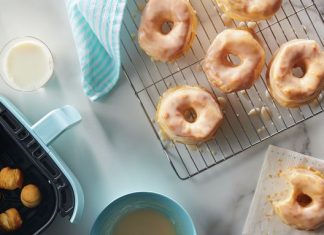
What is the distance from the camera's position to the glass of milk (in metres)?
1.68

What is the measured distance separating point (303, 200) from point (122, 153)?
554 mm

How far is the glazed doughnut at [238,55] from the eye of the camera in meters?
1.62

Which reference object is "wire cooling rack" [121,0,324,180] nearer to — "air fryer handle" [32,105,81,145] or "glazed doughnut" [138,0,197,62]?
"glazed doughnut" [138,0,197,62]

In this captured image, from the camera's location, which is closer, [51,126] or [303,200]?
[51,126]

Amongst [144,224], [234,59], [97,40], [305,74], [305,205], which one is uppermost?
[97,40]

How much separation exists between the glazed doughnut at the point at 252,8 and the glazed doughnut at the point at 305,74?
109mm

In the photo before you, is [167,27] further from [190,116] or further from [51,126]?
[51,126]

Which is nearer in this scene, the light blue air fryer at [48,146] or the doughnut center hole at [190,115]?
the light blue air fryer at [48,146]

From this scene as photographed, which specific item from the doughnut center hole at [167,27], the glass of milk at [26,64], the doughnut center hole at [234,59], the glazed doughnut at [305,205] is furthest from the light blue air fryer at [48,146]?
the glazed doughnut at [305,205]

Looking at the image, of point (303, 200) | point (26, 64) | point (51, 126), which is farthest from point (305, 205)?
point (26, 64)

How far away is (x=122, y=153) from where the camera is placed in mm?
1725

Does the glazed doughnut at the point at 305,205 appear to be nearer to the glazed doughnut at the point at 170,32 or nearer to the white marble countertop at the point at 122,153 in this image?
the white marble countertop at the point at 122,153

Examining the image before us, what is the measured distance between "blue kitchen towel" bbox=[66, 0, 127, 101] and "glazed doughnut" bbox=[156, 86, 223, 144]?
0.61 feet

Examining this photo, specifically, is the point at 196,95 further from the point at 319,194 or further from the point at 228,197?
the point at 319,194
